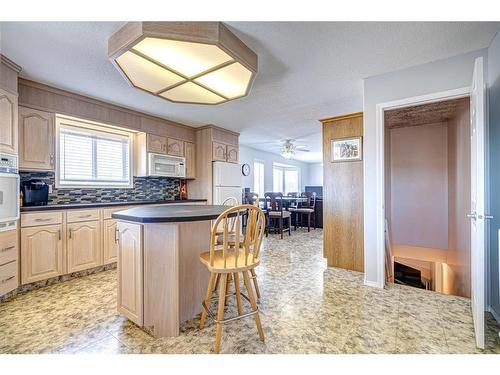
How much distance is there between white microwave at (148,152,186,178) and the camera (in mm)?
3930

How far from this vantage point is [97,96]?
3115 millimetres

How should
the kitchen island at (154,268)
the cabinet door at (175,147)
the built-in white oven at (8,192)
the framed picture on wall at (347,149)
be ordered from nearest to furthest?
1. the kitchen island at (154,268)
2. the built-in white oven at (8,192)
3. the framed picture on wall at (347,149)
4. the cabinet door at (175,147)

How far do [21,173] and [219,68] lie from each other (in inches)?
109

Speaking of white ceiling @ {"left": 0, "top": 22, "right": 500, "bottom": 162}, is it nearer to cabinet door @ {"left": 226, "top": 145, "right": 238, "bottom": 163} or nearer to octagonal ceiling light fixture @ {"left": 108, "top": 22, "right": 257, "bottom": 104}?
octagonal ceiling light fixture @ {"left": 108, "top": 22, "right": 257, "bottom": 104}

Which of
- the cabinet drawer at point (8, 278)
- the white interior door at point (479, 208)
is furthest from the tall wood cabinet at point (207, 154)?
the white interior door at point (479, 208)

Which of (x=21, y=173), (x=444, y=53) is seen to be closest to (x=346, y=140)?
(x=444, y=53)

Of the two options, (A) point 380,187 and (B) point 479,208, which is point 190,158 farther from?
(B) point 479,208

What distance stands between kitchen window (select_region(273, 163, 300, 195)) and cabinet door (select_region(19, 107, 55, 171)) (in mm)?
6679

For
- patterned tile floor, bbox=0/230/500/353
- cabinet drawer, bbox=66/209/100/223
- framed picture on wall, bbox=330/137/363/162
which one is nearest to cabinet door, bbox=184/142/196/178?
cabinet drawer, bbox=66/209/100/223

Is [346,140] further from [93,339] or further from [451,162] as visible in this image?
[93,339]

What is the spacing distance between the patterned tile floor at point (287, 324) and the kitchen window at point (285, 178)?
20.6ft

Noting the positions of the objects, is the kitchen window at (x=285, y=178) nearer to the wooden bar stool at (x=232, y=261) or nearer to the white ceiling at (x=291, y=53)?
the white ceiling at (x=291, y=53)

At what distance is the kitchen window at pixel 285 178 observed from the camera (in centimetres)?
881

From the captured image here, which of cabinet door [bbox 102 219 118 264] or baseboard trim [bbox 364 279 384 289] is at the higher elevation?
cabinet door [bbox 102 219 118 264]
